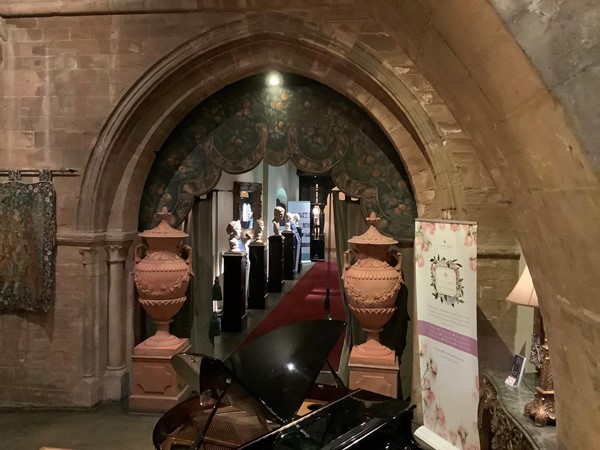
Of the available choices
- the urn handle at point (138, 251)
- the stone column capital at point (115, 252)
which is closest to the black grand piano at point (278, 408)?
the urn handle at point (138, 251)

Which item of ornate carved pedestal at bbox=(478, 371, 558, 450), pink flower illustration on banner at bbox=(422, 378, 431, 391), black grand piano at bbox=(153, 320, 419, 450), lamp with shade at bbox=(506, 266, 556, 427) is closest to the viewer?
ornate carved pedestal at bbox=(478, 371, 558, 450)

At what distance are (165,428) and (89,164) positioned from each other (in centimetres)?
276

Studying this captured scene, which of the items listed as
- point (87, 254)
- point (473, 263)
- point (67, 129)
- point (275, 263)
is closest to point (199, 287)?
point (87, 254)

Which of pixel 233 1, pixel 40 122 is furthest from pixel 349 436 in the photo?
pixel 40 122

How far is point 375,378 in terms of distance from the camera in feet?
14.2

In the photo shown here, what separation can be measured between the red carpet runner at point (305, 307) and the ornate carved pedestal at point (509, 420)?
2.63m

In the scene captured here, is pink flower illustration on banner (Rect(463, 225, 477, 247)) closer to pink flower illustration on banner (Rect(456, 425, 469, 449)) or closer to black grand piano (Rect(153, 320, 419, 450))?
black grand piano (Rect(153, 320, 419, 450))

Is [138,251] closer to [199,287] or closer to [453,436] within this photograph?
[199,287]

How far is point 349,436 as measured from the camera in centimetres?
258

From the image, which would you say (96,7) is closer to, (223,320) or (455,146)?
(455,146)

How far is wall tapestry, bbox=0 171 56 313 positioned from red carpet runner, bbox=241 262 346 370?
8.44 feet

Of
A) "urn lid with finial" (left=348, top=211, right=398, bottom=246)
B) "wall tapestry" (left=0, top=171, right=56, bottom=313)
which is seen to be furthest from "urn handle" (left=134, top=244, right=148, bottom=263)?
"urn lid with finial" (left=348, top=211, right=398, bottom=246)

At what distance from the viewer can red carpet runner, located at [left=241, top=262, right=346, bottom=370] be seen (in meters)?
6.89

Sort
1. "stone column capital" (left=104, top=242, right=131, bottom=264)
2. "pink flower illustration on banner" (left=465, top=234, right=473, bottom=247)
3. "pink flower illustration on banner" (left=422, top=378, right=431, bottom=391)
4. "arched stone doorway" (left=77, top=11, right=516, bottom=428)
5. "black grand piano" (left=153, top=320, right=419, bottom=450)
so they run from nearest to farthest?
"black grand piano" (left=153, top=320, right=419, bottom=450) → "pink flower illustration on banner" (left=465, top=234, right=473, bottom=247) → "pink flower illustration on banner" (left=422, top=378, right=431, bottom=391) → "arched stone doorway" (left=77, top=11, right=516, bottom=428) → "stone column capital" (left=104, top=242, right=131, bottom=264)
